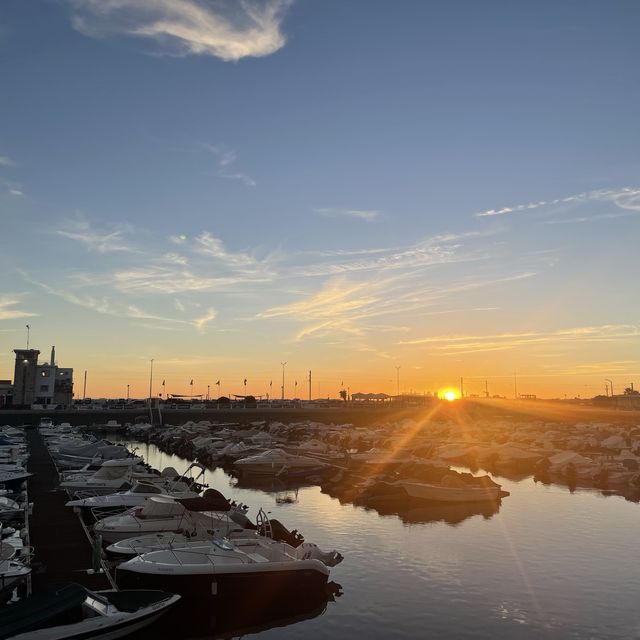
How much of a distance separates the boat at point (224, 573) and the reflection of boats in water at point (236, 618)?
1.00 ft

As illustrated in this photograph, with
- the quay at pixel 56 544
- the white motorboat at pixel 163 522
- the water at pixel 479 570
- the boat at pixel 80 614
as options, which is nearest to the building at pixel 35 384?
the quay at pixel 56 544

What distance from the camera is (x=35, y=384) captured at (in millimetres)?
144625

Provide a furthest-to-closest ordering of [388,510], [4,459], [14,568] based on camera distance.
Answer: [4,459], [388,510], [14,568]

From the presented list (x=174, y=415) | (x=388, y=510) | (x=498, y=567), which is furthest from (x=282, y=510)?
(x=174, y=415)

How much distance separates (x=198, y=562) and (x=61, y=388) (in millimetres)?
152905

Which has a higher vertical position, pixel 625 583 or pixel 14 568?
pixel 14 568

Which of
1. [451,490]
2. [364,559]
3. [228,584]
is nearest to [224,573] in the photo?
[228,584]

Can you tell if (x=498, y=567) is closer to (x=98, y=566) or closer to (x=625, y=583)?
(x=625, y=583)

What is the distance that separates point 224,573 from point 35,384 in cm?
13934

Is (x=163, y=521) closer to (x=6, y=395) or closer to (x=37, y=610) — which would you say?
(x=37, y=610)

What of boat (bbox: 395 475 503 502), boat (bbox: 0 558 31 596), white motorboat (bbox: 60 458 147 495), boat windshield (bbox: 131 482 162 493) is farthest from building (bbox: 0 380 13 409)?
boat (bbox: 0 558 31 596)

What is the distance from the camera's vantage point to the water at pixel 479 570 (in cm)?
2195

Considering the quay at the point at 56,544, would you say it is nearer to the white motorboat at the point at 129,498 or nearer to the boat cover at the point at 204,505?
the white motorboat at the point at 129,498

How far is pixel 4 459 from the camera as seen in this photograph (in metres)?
50.5
